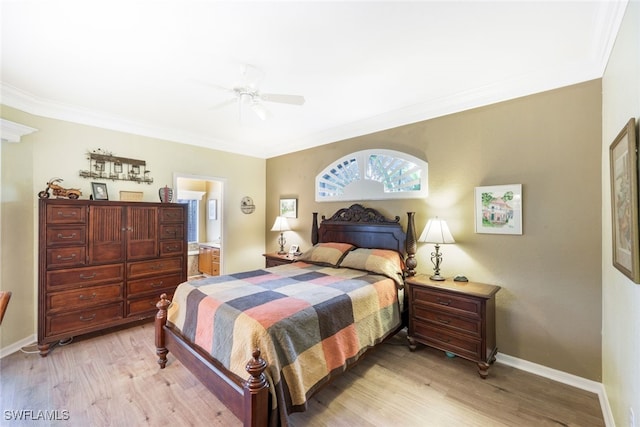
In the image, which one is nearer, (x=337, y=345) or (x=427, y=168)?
(x=337, y=345)

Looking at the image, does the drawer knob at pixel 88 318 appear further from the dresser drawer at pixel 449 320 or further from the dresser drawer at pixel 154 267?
the dresser drawer at pixel 449 320

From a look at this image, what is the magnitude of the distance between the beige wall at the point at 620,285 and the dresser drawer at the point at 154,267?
13.8 ft

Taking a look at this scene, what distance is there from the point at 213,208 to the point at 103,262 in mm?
3205

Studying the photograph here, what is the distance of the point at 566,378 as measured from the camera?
7.23 ft

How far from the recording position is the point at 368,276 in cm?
284

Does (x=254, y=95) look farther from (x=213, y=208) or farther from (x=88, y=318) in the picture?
(x=213, y=208)

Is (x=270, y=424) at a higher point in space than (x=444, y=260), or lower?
lower

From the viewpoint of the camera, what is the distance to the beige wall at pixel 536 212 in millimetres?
2148

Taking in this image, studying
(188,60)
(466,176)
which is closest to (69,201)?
(188,60)

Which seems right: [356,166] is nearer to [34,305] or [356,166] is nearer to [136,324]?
[136,324]

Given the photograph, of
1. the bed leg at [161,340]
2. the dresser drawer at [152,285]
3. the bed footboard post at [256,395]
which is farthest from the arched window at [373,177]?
the bed leg at [161,340]

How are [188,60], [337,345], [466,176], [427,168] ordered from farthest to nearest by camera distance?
[427,168] → [466,176] → [188,60] → [337,345]

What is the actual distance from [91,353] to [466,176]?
4.31 m

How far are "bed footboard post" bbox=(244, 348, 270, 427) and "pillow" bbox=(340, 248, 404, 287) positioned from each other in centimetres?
175
